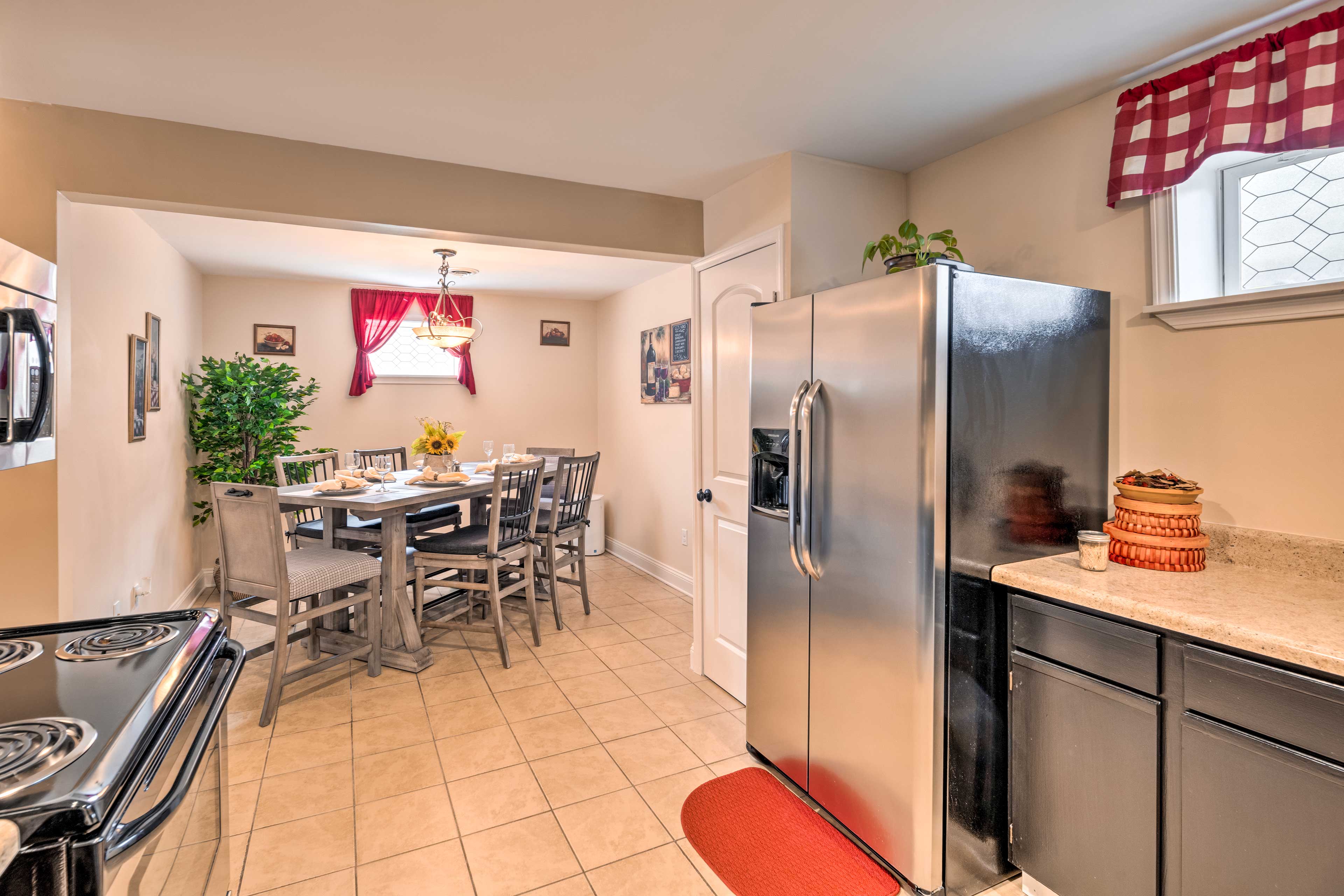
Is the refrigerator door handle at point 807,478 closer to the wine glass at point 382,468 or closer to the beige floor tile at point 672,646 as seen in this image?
the beige floor tile at point 672,646

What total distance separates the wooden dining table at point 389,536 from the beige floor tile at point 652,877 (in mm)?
1855

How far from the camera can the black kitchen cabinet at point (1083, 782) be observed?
1.54 meters

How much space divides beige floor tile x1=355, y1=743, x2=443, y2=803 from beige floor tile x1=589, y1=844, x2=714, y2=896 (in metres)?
0.82

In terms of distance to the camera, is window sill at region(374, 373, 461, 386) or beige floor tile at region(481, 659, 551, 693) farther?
window sill at region(374, 373, 461, 386)

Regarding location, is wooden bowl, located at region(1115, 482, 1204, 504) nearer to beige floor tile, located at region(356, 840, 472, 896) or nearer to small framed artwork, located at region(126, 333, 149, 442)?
beige floor tile, located at region(356, 840, 472, 896)

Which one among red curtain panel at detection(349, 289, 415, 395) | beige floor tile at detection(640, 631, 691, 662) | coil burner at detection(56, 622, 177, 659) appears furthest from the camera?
red curtain panel at detection(349, 289, 415, 395)

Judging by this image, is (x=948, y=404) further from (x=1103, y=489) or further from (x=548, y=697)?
(x=548, y=697)

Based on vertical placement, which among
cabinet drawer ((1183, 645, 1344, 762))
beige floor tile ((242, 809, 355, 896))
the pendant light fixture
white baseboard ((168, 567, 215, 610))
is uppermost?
the pendant light fixture

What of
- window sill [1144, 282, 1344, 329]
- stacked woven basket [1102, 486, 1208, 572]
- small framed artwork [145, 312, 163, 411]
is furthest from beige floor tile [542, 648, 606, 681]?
window sill [1144, 282, 1344, 329]

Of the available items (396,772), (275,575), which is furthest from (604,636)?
(275,575)

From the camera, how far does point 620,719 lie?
2896 millimetres

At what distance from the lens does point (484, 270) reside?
16.4ft

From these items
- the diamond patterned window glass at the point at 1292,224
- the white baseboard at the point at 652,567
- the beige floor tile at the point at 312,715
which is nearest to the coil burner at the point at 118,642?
the beige floor tile at the point at 312,715

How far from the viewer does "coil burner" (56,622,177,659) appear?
1.18 m
